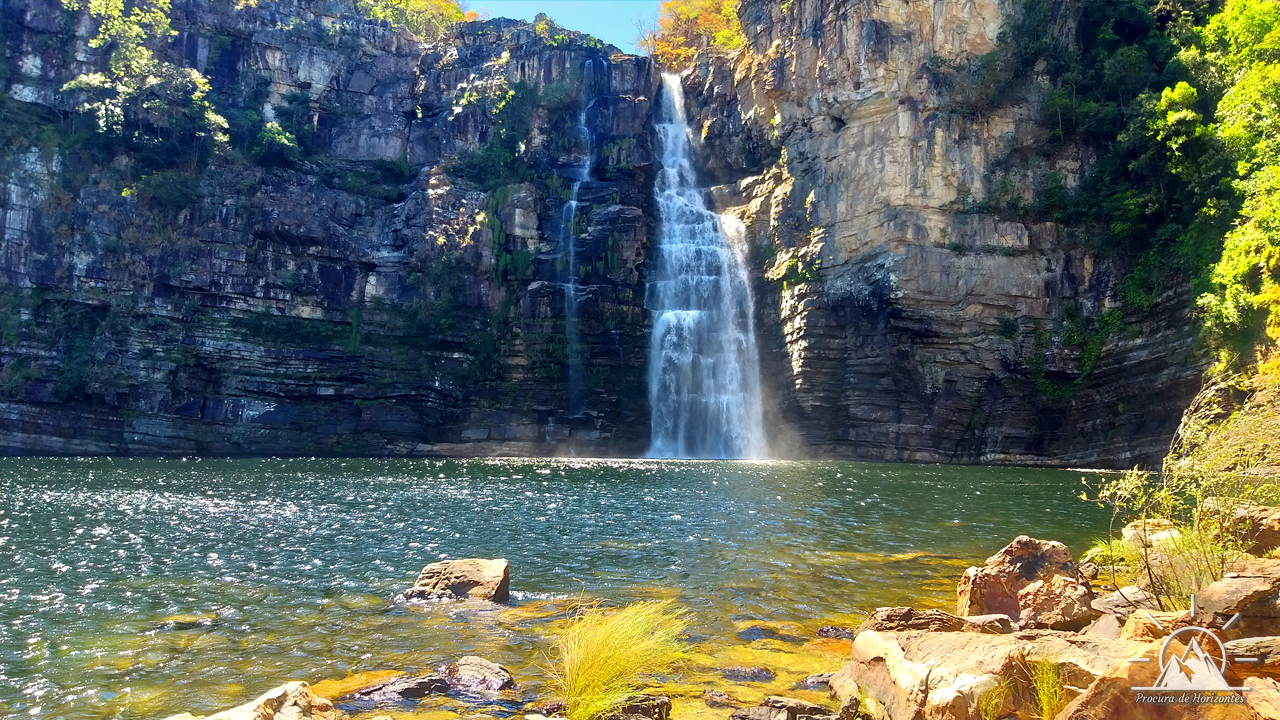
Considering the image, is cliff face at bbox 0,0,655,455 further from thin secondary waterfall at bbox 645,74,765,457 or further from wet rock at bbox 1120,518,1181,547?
wet rock at bbox 1120,518,1181,547

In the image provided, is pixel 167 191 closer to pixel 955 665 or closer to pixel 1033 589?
pixel 1033 589

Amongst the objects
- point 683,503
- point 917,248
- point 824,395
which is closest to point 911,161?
point 917,248

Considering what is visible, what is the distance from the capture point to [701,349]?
42.0 meters

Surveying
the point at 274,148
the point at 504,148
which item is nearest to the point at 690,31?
the point at 504,148

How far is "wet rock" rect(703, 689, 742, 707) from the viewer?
7.21 metres

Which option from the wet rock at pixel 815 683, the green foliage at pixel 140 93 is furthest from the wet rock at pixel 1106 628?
the green foliage at pixel 140 93

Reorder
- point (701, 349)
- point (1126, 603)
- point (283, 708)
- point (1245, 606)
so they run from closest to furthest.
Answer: point (283, 708)
point (1245, 606)
point (1126, 603)
point (701, 349)

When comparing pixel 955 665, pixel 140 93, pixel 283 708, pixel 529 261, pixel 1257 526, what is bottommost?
pixel 283 708

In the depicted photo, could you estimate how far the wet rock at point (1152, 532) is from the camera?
28.7 ft

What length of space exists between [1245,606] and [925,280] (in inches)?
1273

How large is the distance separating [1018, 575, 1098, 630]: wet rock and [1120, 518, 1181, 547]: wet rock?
90 centimetres

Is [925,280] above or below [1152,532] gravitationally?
above

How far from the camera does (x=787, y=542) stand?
51.2 ft

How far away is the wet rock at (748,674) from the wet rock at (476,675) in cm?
226
